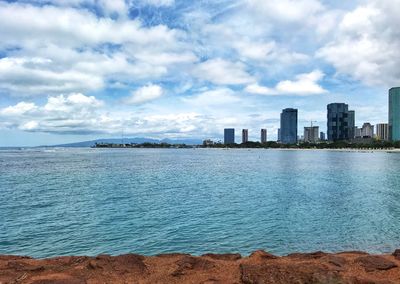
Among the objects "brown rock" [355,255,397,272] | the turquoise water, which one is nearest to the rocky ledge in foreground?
"brown rock" [355,255,397,272]

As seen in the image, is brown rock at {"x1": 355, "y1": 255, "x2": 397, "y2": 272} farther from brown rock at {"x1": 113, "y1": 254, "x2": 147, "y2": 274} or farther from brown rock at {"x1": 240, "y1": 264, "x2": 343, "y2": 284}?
brown rock at {"x1": 113, "y1": 254, "x2": 147, "y2": 274}

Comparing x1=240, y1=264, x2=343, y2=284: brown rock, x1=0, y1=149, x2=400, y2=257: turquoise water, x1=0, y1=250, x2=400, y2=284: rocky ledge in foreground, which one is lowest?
x1=0, y1=149, x2=400, y2=257: turquoise water

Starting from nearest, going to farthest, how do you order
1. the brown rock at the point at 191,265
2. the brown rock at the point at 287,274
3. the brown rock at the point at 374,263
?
the brown rock at the point at 287,274, the brown rock at the point at 191,265, the brown rock at the point at 374,263

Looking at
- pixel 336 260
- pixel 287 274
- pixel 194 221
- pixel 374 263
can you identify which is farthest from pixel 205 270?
pixel 194 221

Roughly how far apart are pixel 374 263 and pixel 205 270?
22.3 feet

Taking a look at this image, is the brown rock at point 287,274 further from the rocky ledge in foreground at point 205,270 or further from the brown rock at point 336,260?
the brown rock at point 336,260

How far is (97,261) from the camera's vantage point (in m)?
14.2

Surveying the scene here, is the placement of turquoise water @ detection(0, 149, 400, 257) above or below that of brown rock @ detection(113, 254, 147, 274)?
below

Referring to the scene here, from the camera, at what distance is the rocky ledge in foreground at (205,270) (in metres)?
12.2

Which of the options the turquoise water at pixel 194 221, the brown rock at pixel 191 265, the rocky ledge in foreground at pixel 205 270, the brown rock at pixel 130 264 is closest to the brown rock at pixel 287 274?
the rocky ledge in foreground at pixel 205 270

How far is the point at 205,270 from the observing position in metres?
13.6

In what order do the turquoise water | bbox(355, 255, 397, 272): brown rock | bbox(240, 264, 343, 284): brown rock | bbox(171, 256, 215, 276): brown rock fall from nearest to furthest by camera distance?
bbox(240, 264, 343, 284): brown rock < bbox(171, 256, 215, 276): brown rock < bbox(355, 255, 397, 272): brown rock < the turquoise water

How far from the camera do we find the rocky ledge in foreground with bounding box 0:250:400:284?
12.2m

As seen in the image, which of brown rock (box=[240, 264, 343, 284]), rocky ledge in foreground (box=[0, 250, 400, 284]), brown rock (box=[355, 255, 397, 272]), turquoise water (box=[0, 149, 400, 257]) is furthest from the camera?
turquoise water (box=[0, 149, 400, 257])
